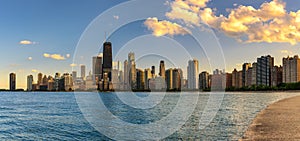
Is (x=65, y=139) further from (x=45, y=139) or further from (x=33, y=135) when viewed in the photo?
→ (x=33, y=135)

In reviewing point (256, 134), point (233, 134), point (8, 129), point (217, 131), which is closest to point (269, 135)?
point (256, 134)

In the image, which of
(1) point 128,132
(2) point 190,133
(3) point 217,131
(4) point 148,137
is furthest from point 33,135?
(3) point 217,131

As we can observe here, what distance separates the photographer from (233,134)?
92.1 ft

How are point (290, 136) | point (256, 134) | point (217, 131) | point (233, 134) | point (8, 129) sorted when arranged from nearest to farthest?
1. point (290, 136)
2. point (256, 134)
3. point (233, 134)
4. point (217, 131)
5. point (8, 129)

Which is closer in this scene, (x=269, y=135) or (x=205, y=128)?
(x=269, y=135)

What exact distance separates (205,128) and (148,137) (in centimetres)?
737

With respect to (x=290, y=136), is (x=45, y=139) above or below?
below

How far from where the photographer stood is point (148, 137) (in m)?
28.5

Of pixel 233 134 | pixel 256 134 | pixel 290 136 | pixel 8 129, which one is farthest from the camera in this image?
pixel 8 129

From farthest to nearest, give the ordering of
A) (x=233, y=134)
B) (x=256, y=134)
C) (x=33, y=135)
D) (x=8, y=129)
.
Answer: (x=8, y=129) < (x=33, y=135) < (x=233, y=134) < (x=256, y=134)

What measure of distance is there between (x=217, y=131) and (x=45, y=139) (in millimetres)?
16291

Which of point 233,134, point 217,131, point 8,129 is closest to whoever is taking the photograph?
point 233,134

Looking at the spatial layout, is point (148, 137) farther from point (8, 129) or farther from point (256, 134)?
point (8, 129)

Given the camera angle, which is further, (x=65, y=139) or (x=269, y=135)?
(x=65, y=139)
